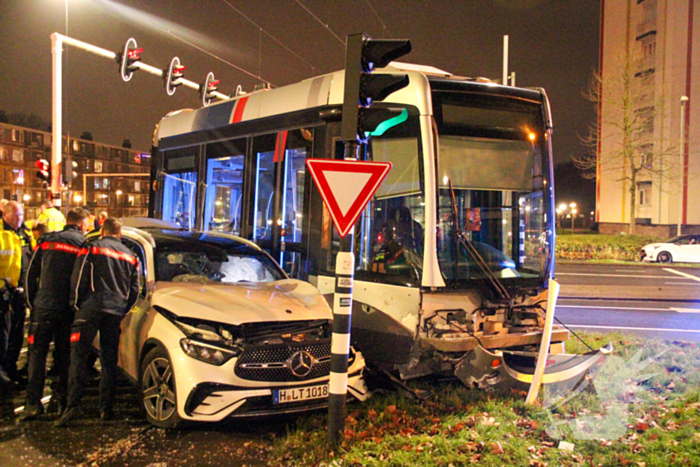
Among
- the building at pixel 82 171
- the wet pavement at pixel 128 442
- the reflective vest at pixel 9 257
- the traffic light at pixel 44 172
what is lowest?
the wet pavement at pixel 128 442

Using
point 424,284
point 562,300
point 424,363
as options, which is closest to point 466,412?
point 424,363

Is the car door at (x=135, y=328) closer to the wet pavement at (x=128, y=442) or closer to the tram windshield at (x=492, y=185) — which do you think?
the wet pavement at (x=128, y=442)

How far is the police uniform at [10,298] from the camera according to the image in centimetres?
656

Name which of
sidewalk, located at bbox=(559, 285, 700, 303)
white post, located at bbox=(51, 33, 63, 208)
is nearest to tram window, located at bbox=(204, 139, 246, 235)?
white post, located at bbox=(51, 33, 63, 208)

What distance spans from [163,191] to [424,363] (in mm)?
6827

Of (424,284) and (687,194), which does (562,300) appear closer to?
(424,284)

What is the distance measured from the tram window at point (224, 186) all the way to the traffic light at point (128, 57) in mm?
6849

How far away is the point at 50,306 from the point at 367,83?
3652 mm

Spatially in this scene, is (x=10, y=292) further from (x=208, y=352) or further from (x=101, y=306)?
(x=208, y=352)

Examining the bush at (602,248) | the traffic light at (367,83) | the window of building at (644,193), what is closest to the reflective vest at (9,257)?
the traffic light at (367,83)

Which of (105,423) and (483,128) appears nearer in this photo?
(105,423)

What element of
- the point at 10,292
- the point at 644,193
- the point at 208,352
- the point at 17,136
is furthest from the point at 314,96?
the point at 17,136

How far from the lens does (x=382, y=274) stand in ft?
21.4

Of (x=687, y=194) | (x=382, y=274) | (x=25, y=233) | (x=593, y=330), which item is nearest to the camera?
(x=382, y=274)
